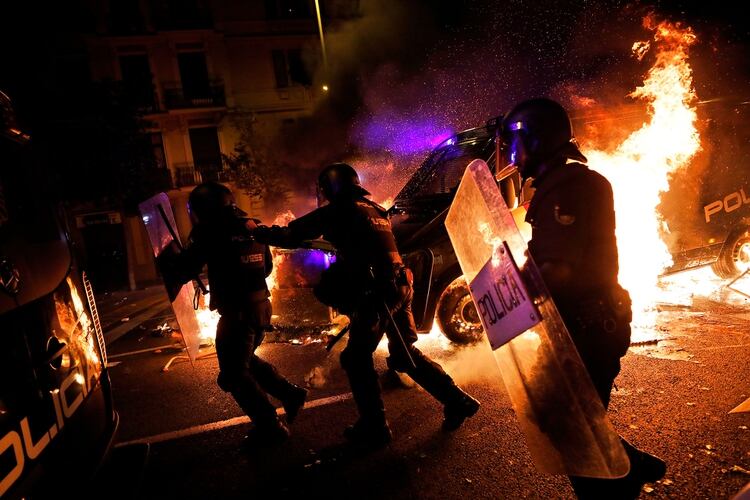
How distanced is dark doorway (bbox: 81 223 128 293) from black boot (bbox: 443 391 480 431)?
673 inches

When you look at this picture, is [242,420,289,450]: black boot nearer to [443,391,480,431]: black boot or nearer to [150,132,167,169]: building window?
[443,391,480,431]: black boot

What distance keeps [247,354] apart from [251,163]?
677 inches

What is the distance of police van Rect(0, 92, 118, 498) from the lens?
1545 mm

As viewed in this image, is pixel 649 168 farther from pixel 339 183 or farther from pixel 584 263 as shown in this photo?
pixel 584 263

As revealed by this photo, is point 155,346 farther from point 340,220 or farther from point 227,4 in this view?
point 227,4

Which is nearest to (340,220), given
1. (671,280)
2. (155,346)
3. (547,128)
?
(547,128)

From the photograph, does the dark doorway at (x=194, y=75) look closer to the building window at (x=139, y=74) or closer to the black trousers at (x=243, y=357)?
the building window at (x=139, y=74)

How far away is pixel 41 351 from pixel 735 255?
8.06m

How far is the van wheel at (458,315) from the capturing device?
15.6ft

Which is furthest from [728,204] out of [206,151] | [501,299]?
[206,151]

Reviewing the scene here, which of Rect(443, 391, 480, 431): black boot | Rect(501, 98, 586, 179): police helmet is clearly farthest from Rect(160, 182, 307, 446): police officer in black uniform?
Rect(501, 98, 586, 179): police helmet

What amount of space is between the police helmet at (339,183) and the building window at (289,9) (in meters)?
24.0

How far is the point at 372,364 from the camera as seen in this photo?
300 centimetres

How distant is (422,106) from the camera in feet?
42.9
